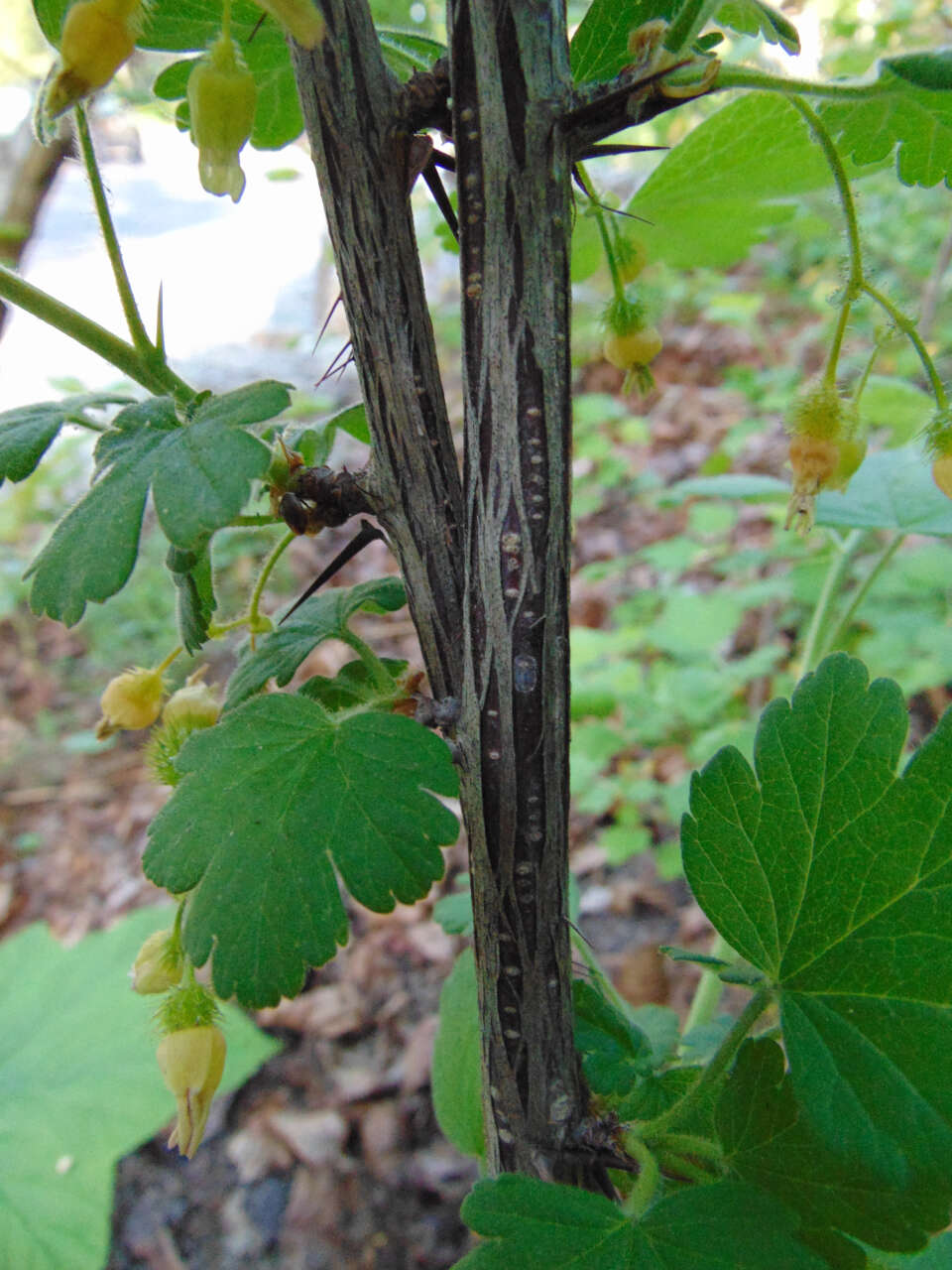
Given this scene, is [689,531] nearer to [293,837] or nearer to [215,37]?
[215,37]

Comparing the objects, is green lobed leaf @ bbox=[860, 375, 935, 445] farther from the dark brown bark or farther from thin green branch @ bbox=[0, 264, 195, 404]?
thin green branch @ bbox=[0, 264, 195, 404]

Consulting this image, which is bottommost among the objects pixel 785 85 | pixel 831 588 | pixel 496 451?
pixel 831 588

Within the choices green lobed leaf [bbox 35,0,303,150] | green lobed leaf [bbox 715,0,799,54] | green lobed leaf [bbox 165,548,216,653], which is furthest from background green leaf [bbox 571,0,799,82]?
green lobed leaf [bbox 165,548,216,653]

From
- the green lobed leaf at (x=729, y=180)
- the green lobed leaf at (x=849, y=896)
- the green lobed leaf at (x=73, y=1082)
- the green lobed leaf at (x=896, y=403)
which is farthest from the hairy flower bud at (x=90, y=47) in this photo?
the green lobed leaf at (x=73, y=1082)

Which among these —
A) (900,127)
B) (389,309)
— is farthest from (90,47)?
(900,127)

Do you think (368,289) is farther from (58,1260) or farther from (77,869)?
(77,869)

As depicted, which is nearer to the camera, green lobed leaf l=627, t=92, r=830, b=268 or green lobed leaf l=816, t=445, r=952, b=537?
green lobed leaf l=627, t=92, r=830, b=268

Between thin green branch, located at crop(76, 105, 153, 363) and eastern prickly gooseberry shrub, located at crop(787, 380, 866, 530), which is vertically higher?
thin green branch, located at crop(76, 105, 153, 363)
